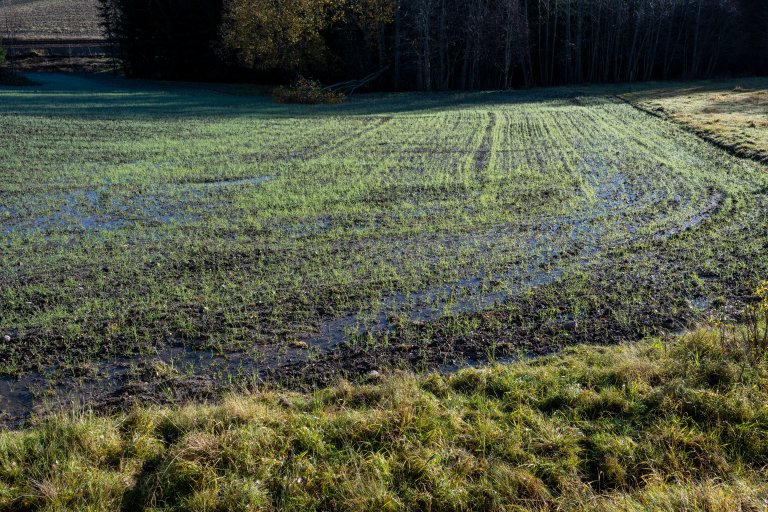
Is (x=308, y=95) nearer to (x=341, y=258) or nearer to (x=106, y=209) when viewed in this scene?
(x=106, y=209)

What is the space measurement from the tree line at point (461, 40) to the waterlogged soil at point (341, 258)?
93.3ft

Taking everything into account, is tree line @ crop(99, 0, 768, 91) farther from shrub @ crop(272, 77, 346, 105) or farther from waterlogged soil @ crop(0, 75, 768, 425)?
waterlogged soil @ crop(0, 75, 768, 425)

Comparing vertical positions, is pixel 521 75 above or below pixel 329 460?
above

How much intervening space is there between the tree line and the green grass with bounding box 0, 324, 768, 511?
143ft

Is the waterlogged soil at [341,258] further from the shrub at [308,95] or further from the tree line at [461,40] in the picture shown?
the tree line at [461,40]

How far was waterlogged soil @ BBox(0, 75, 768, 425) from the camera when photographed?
720cm

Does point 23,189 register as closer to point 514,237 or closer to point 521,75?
point 514,237

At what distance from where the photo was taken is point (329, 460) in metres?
5.04

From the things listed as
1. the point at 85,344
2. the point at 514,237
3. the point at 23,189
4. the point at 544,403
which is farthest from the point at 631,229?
the point at 23,189

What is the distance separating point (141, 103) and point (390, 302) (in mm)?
36649

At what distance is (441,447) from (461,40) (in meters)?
53.1

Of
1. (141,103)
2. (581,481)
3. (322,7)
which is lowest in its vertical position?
(581,481)

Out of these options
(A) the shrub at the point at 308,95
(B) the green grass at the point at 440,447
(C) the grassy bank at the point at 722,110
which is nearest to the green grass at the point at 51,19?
(A) the shrub at the point at 308,95

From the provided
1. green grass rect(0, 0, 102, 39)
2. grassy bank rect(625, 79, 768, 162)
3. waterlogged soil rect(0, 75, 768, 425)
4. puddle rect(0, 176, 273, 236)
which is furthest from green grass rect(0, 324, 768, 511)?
green grass rect(0, 0, 102, 39)
